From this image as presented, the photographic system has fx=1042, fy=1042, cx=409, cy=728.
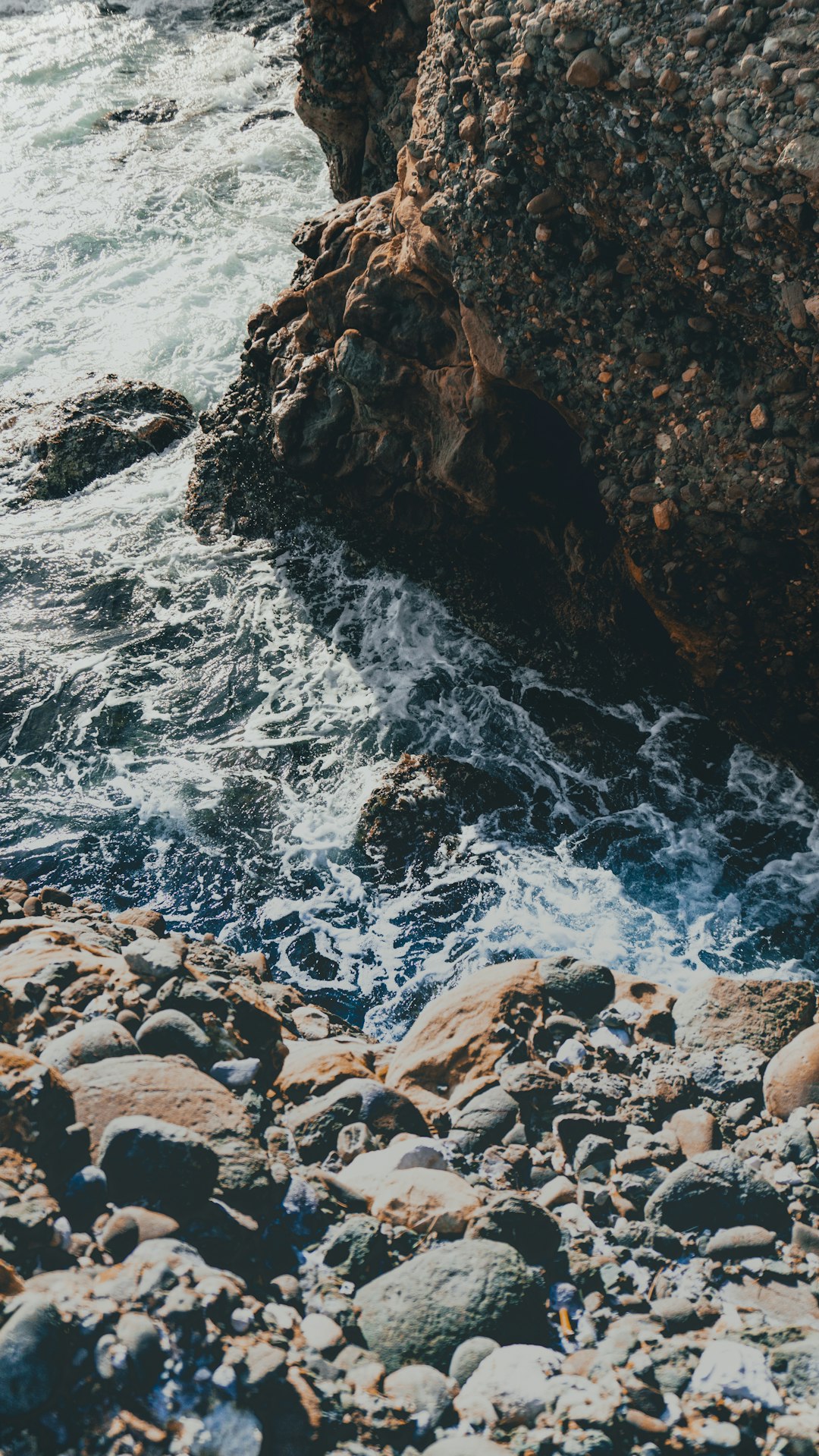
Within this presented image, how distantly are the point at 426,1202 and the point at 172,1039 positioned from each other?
5.02ft

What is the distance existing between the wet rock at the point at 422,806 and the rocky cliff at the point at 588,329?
1637 millimetres

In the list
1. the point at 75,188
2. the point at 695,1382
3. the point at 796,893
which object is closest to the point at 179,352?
the point at 75,188

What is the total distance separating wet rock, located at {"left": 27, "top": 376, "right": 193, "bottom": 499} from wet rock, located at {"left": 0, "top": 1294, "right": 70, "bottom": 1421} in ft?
33.8

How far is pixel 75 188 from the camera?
18.1m

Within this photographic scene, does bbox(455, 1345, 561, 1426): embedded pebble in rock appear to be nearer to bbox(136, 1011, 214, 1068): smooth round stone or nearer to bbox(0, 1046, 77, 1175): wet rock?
bbox(0, 1046, 77, 1175): wet rock

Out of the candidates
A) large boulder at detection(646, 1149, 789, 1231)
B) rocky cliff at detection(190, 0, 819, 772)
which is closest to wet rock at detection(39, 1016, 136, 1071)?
large boulder at detection(646, 1149, 789, 1231)

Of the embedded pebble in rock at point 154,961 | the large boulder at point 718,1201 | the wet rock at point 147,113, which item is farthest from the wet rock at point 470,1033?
the wet rock at point 147,113

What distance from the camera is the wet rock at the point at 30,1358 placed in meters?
3.65

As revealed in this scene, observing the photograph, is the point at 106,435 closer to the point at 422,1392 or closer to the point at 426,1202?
the point at 426,1202

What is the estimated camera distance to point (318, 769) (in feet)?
28.6

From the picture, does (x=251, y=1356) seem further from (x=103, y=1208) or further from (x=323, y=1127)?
(x=323, y=1127)

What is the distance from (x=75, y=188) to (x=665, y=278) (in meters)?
15.1

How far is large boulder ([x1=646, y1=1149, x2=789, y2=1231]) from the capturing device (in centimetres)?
487

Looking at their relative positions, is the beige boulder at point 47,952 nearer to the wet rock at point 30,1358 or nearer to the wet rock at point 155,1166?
the wet rock at point 155,1166
